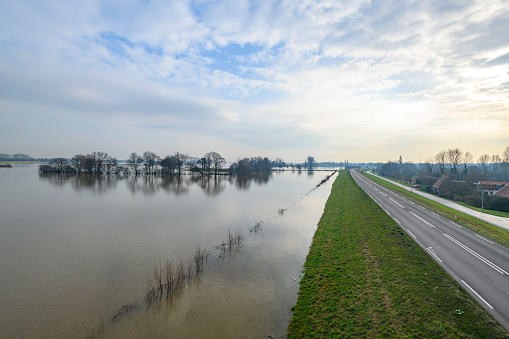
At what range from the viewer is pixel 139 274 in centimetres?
1400

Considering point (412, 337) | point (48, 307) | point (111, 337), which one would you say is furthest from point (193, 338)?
point (412, 337)

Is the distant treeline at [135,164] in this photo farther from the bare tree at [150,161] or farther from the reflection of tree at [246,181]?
the reflection of tree at [246,181]

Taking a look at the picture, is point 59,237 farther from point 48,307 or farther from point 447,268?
point 447,268

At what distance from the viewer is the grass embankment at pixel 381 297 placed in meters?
9.02

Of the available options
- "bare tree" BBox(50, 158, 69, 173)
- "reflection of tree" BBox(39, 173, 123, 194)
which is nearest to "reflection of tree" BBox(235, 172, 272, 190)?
"reflection of tree" BBox(39, 173, 123, 194)

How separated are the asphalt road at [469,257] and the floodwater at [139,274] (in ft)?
28.4

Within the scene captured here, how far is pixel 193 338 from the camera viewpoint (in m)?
9.16

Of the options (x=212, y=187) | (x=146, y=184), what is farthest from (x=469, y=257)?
(x=146, y=184)

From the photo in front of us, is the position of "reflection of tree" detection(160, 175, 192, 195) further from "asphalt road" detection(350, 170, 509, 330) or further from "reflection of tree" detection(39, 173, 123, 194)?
"asphalt road" detection(350, 170, 509, 330)

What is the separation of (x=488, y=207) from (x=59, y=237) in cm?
5567

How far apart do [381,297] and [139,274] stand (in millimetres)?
13484

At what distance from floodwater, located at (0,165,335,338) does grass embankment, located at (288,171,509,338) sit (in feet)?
Result: 3.98

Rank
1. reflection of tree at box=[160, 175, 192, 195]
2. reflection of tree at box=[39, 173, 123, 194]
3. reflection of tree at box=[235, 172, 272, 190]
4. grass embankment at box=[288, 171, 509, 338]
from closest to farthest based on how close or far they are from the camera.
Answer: grass embankment at box=[288, 171, 509, 338]
reflection of tree at box=[39, 173, 123, 194]
reflection of tree at box=[160, 175, 192, 195]
reflection of tree at box=[235, 172, 272, 190]

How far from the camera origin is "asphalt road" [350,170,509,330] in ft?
35.5
